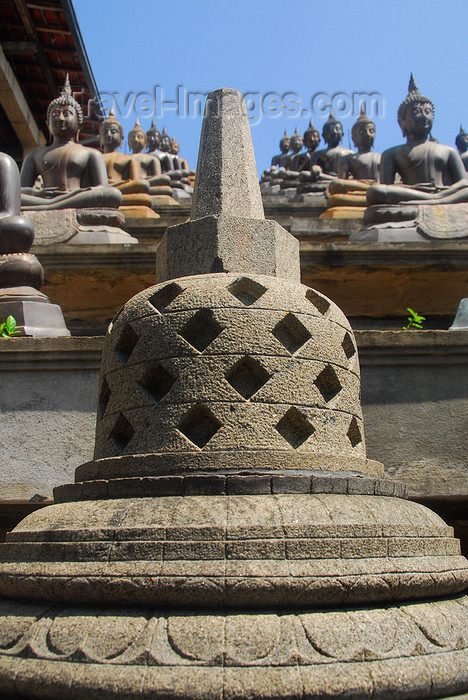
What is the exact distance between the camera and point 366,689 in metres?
1.69

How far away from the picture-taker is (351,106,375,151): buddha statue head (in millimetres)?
13531

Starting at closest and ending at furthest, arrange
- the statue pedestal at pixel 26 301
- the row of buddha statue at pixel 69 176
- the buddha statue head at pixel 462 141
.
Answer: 1. the statue pedestal at pixel 26 301
2. the row of buddha statue at pixel 69 176
3. the buddha statue head at pixel 462 141

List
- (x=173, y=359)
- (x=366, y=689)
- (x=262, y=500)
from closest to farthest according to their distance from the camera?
1. (x=366, y=689)
2. (x=262, y=500)
3. (x=173, y=359)

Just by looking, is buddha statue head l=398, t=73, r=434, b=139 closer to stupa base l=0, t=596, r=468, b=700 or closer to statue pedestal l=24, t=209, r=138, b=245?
statue pedestal l=24, t=209, r=138, b=245

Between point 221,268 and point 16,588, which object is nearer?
point 16,588

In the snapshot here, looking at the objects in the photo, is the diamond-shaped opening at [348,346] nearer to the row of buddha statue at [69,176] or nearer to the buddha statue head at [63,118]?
the row of buddha statue at [69,176]

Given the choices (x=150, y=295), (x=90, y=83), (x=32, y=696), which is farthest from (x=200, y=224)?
(x=90, y=83)

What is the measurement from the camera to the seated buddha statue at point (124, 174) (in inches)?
395

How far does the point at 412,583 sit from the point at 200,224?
1.77m

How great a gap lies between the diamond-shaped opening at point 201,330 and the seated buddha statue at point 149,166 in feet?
34.3

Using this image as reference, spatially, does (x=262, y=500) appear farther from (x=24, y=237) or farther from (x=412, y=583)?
(x=24, y=237)

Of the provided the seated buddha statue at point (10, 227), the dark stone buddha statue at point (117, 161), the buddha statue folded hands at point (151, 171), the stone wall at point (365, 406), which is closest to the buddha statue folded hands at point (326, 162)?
the buddha statue folded hands at point (151, 171)

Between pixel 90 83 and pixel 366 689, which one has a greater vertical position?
pixel 90 83

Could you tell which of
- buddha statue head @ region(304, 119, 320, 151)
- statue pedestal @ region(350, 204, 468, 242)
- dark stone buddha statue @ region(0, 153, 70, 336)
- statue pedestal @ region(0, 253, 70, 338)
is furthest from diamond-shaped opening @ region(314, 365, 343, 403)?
buddha statue head @ region(304, 119, 320, 151)
